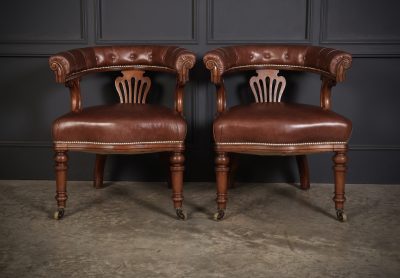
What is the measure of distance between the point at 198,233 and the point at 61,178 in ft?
2.58

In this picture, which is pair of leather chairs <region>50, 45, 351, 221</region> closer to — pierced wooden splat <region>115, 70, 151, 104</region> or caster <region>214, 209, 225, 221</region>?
caster <region>214, 209, 225, 221</region>

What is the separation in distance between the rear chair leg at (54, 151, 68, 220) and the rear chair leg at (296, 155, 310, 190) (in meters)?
1.44

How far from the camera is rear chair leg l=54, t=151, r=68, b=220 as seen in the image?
9.91 feet

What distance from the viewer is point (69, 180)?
3.87m

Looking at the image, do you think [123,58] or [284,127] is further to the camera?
[123,58]

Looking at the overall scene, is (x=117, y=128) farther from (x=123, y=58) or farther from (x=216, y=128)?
(x=123, y=58)

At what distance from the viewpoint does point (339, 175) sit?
3014 millimetres

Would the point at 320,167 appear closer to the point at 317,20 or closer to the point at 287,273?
the point at 317,20

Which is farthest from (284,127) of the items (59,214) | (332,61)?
(59,214)

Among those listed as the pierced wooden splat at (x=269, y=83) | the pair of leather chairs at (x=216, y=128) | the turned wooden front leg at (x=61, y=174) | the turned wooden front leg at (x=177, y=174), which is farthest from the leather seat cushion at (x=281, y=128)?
the turned wooden front leg at (x=61, y=174)

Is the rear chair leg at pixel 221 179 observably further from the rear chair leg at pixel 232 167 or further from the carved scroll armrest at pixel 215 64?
the rear chair leg at pixel 232 167

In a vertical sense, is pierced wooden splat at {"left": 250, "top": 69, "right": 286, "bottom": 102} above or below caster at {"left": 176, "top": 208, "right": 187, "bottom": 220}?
above

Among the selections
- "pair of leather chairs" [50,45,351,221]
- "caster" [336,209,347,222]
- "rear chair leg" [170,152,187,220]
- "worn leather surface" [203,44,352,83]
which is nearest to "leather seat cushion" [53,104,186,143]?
"pair of leather chairs" [50,45,351,221]

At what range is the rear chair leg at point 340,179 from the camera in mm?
2979
